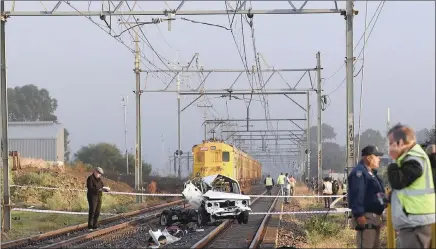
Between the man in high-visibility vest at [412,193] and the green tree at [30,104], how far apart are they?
102 m

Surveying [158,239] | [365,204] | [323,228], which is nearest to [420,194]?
[365,204]

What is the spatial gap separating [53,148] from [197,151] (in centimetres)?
3397

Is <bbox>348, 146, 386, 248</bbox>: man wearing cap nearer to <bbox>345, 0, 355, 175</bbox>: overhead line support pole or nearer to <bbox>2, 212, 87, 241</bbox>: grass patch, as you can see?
<bbox>345, 0, 355, 175</bbox>: overhead line support pole

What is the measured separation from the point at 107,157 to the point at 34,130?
23536 millimetres

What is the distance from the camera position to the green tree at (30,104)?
10482cm

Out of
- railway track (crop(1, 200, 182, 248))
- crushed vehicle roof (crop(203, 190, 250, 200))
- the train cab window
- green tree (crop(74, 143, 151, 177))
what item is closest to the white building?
green tree (crop(74, 143, 151, 177))

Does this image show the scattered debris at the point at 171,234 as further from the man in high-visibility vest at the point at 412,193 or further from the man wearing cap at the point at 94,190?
the man in high-visibility vest at the point at 412,193

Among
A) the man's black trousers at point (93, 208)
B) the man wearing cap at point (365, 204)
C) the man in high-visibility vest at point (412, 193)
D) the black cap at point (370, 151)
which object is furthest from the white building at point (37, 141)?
the man in high-visibility vest at point (412, 193)

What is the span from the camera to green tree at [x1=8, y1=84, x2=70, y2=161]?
104825mm

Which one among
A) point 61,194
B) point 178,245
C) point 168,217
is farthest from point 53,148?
point 178,245

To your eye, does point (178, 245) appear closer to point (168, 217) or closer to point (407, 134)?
point (168, 217)

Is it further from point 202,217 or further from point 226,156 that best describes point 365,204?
point 226,156

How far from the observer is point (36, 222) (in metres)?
20.9

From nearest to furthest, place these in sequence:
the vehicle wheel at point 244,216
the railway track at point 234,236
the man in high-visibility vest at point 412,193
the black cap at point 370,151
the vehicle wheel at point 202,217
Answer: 1. the man in high-visibility vest at point 412,193
2. the black cap at point 370,151
3. the railway track at point 234,236
4. the vehicle wheel at point 202,217
5. the vehicle wheel at point 244,216
